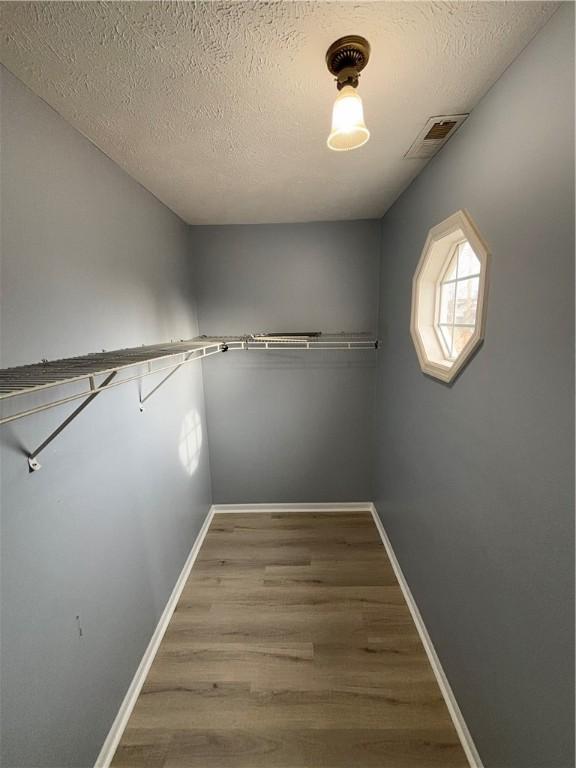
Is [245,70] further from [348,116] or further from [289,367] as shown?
[289,367]

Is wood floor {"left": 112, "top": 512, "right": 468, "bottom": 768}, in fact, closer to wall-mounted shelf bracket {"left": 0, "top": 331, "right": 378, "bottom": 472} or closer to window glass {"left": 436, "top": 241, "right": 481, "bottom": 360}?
wall-mounted shelf bracket {"left": 0, "top": 331, "right": 378, "bottom": 472}

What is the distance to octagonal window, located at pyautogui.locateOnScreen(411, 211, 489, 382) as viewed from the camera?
125 cm

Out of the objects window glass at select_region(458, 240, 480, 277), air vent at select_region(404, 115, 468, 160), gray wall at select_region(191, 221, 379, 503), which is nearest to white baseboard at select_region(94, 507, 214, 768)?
gray wall at select_region(191, 221, 379, 503)

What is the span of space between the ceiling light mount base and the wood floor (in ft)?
8.33

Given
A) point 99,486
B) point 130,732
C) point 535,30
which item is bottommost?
point 130,732

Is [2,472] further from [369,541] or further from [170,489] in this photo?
[369,541]

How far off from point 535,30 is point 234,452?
2897mm

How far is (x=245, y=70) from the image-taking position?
90 centimetres

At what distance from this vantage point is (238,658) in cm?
160

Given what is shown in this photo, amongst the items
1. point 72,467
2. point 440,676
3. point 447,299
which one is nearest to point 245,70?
point 447,299

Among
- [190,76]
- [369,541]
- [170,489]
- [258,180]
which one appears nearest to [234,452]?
[170,489]

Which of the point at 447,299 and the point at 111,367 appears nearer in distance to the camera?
the point at 111,367

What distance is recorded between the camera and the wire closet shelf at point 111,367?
0.63 metres

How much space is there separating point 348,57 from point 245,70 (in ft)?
1.08
